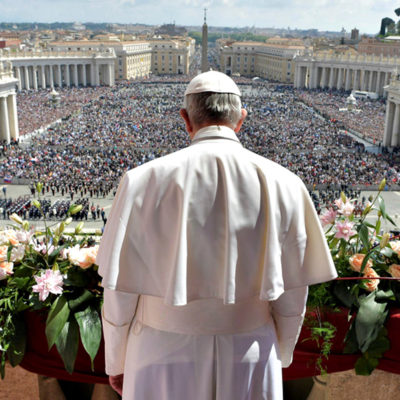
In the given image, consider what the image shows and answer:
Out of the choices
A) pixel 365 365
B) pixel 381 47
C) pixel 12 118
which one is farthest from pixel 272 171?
pixel 381 47

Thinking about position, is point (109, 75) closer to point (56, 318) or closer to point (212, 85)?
point (56, 318)

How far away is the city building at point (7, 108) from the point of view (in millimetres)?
41875

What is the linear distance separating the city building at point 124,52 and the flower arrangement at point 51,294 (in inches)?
3680

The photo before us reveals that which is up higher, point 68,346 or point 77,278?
point 77,278

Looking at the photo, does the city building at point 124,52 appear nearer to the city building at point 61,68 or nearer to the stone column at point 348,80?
the city building at point 61,68

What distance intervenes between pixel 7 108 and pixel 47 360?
42.8 metres

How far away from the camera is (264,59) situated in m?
119

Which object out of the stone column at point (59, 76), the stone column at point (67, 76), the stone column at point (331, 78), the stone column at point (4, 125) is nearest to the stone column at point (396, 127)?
the stone column at point (4, 125)

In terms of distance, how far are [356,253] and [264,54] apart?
120034mm

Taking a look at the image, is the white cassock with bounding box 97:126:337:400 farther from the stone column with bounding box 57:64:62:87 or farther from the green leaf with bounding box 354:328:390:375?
the stone column with bounding box 57:64:62:87

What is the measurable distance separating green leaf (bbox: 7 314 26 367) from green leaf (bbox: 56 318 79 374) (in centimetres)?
36

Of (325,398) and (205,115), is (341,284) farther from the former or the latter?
(205,115)

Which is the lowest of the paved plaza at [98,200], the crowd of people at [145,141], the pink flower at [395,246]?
the paved plaza at [98,200]

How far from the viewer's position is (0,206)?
23.8 m
